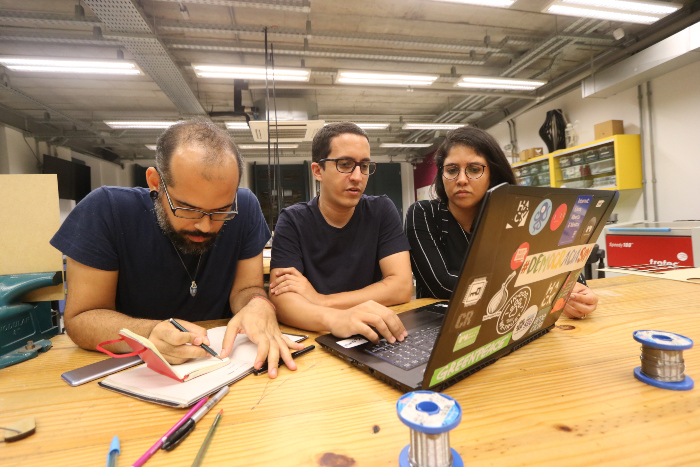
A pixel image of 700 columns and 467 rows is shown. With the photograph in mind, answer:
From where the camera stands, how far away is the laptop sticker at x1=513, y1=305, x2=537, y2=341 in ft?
2.25

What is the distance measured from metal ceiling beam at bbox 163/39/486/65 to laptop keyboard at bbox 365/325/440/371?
416 centimetres

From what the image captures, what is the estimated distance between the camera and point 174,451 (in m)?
0.46

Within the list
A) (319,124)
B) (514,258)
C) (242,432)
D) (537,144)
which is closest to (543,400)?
(514,258)

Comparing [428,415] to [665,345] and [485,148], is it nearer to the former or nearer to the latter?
[665,345]

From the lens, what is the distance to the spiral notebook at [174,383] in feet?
1.95

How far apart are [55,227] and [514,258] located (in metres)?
1.41

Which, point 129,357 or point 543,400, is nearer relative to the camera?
point 543,400

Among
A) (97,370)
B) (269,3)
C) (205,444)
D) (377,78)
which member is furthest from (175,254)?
(377,78)

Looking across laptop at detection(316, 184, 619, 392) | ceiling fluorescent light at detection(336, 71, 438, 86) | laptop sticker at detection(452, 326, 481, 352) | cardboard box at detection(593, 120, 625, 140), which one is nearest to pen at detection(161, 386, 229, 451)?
laptop at detection(316, 184, 619, 392)

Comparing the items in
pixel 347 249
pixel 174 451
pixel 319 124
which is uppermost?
pixel 319 124

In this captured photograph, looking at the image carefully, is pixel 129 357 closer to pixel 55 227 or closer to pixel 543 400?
pixel 55 227

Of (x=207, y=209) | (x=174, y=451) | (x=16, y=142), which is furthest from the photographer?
(x=16, y=142)

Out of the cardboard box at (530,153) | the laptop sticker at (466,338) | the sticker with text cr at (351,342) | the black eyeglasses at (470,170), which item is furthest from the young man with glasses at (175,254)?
the cardboard box at (530,153)

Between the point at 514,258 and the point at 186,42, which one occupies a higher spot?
the point at 186,42
